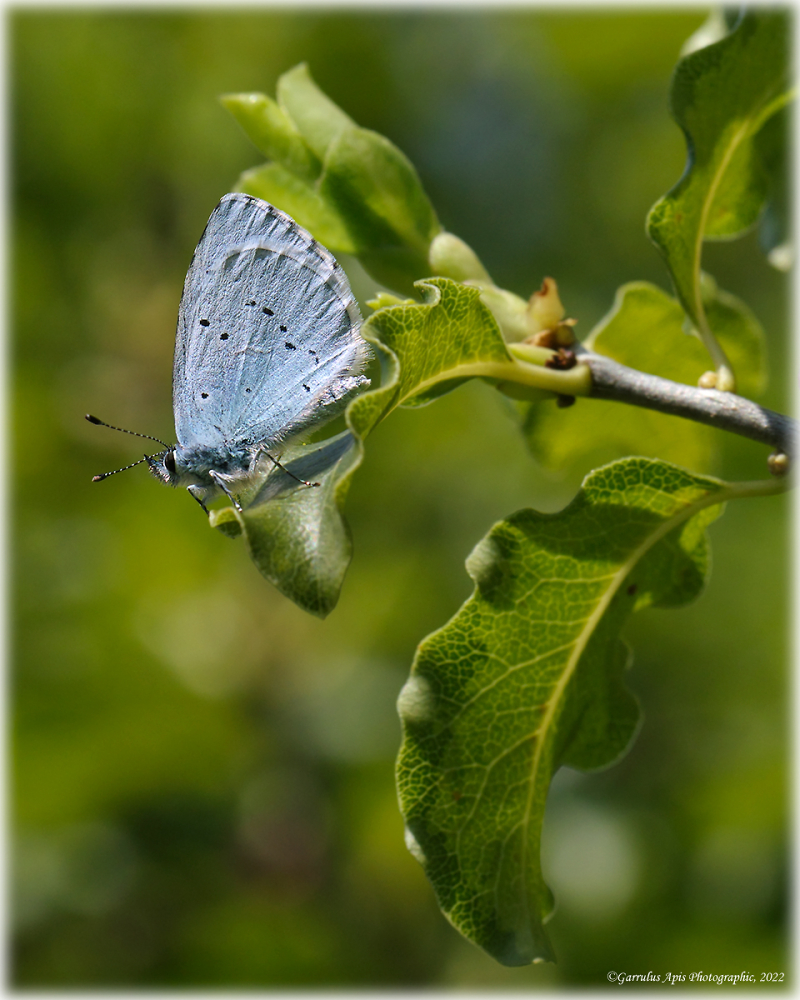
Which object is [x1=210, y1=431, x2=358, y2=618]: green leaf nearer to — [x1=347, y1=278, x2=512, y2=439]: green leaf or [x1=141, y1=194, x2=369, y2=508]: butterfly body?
[x1=347, y1=278, x2=512, y2=439]: green leaf

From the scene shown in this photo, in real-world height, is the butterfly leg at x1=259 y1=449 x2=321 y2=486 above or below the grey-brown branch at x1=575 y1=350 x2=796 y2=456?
below

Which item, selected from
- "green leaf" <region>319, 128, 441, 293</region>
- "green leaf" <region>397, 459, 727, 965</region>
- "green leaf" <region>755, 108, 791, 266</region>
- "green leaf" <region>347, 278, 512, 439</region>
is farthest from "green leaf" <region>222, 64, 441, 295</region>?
"green leaf" <region>755, 108, 791, 266</region>

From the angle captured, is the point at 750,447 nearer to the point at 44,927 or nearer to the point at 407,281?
the point at 407,281

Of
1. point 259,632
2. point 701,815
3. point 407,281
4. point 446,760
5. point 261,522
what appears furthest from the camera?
point 259,632

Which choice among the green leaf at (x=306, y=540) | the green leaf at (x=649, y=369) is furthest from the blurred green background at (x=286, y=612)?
the green leaf at (x=306, y=540)

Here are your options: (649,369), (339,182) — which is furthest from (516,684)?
(339,182)

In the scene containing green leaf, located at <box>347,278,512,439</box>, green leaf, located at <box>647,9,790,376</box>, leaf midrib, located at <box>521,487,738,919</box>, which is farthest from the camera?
green leaf, located at <box>647,9,790,376</box>

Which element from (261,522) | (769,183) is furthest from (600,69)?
(261,522)
